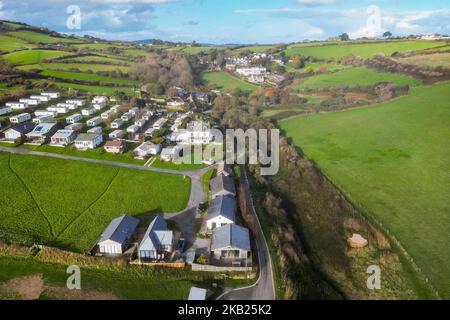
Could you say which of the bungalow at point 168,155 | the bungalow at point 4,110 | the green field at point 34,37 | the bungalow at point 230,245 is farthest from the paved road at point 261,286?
the green field at point 34,37

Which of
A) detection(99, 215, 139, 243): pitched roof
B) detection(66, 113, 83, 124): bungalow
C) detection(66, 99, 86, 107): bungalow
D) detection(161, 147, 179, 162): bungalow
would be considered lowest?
detection(99, 215, 139, 243): pitched roof

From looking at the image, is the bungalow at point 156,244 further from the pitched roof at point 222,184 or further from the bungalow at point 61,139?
the bungalow at point 61,139

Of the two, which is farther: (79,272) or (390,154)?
(390,154)

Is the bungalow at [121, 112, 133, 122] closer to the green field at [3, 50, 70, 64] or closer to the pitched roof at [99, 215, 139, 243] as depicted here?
the pitched roof at [99, 215, 139, 243]

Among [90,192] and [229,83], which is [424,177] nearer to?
[90,192]

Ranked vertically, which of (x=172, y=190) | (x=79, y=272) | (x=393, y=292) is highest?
(x=172, y=190)

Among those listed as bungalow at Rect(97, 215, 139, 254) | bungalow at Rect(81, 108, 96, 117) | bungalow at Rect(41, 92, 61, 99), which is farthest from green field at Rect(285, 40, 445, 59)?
bungalow at Rect(97, 215, 139, 254)

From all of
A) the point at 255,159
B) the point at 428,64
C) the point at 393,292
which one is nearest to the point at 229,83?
the point at 428,64
